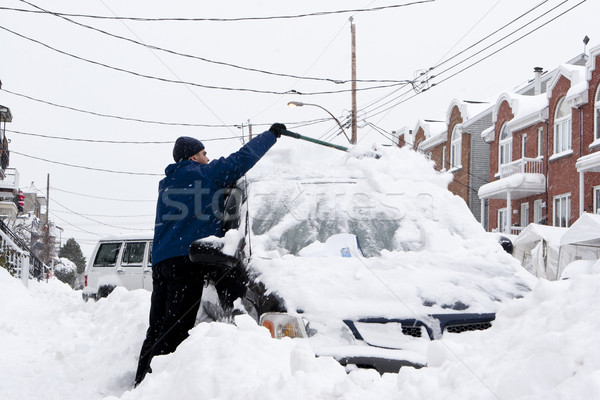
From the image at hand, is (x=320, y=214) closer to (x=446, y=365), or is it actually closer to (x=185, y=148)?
(x=185, y=148)

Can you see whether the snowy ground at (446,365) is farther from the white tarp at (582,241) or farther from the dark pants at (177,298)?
the white tarp at (582,241)

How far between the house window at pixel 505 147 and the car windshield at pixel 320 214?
24730 millimetres

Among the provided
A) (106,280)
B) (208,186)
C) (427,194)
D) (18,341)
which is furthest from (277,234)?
(106,280)

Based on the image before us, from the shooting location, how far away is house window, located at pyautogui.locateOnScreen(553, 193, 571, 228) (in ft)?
78.5

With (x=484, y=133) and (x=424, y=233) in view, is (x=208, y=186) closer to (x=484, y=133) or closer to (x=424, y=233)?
(x=424, y=233)

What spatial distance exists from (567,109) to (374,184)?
71.1ft

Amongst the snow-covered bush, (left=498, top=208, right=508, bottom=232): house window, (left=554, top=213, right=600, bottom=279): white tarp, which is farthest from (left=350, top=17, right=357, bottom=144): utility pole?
the snow-covered bush

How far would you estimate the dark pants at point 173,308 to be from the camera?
4.20 m

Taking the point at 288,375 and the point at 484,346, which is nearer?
the point at 484,346

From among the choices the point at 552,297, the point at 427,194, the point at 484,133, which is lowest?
the point at 552,297

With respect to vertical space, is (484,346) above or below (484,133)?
below

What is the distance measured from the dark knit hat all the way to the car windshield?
52cm

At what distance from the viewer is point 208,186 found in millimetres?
4305

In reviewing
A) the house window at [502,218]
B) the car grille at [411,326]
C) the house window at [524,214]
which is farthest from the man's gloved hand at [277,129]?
the house window at [502,218]
